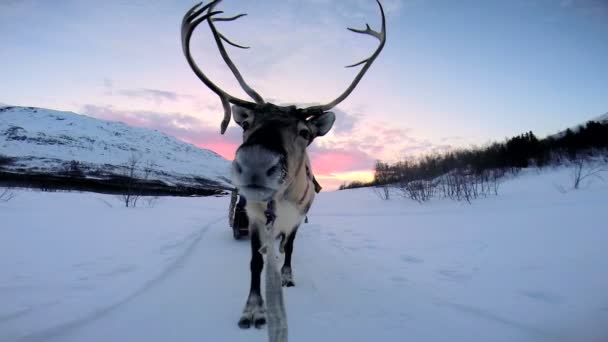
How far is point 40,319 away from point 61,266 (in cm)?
148

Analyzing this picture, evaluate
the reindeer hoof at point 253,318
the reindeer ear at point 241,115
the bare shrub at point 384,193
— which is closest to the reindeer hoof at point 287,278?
the reindeer hoof at point 253,318

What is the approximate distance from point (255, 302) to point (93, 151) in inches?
3886

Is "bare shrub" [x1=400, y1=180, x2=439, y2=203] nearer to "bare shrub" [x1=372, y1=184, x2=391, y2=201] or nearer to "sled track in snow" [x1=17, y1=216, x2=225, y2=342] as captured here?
"bare shrub" [x1=372, y1=184, x2=391, y2=201]

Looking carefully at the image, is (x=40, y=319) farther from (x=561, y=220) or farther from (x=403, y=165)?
(x=403, y=165)

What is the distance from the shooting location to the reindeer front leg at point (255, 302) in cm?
252

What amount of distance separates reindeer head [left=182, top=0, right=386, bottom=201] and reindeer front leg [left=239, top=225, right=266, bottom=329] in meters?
0.83

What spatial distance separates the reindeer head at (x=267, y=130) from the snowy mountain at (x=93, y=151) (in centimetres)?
5478

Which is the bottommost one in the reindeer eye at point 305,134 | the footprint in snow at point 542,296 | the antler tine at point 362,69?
the footprint in snow at point 542,296

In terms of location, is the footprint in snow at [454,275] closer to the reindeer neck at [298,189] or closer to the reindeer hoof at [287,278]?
the reindeer hoof at [287,278]

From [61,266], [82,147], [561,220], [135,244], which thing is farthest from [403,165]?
[82,147]

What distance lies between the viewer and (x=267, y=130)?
7.22 ft

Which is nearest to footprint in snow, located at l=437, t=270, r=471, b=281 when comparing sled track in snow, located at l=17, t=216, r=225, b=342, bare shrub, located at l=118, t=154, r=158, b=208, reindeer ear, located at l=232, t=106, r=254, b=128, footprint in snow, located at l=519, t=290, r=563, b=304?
footprint in snow, located at l=519, t=290, r=563, b=304

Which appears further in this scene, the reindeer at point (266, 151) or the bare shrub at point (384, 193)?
the bare shrub at point (384, 193)

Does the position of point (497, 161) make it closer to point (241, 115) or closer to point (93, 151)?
point (241, 115)
